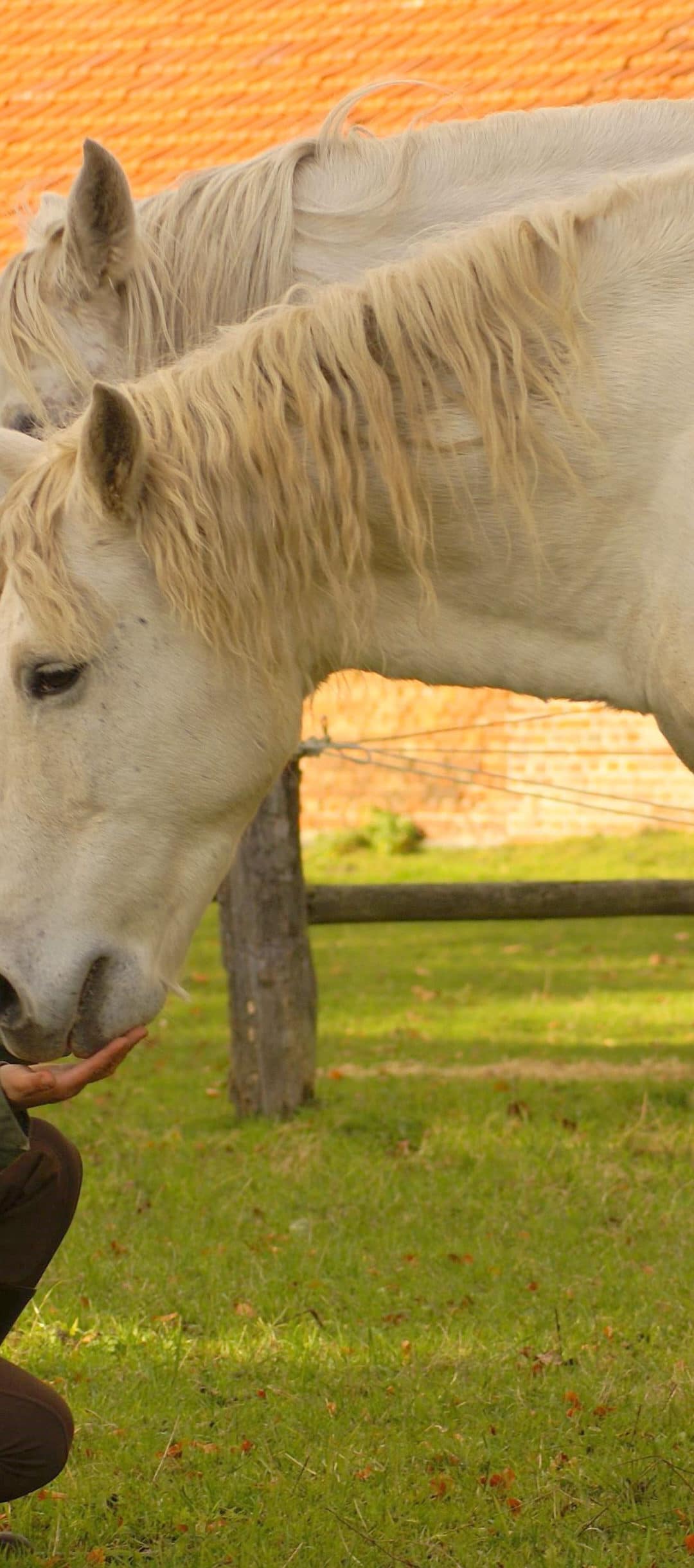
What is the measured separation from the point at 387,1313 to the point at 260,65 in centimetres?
706

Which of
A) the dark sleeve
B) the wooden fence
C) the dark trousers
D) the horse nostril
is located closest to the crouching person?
the dark trousers

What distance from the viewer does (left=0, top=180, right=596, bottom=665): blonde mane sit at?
2365mm

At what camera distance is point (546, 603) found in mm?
2521

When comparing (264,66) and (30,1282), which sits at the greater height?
(264,66)

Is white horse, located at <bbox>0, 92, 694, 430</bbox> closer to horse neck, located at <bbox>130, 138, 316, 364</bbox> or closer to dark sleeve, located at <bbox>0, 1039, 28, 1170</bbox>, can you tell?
horse neck, located at <bbox>130, 138, 316, 364</bbox>

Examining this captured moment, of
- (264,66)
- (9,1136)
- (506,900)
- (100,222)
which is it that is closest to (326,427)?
(9,1136)

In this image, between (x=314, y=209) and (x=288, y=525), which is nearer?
(x=288, y=525)

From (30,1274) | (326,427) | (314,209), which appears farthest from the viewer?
(314,209)

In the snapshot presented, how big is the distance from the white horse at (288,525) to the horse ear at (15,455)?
164 millimetres

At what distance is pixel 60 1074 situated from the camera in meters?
2.50

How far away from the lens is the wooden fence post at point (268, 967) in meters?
6.30

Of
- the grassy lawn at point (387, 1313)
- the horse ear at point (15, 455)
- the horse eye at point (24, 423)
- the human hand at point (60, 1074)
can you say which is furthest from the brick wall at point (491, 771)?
the human hand at point (60, 1074)

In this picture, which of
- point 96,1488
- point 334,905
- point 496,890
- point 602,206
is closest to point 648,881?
point 496,890

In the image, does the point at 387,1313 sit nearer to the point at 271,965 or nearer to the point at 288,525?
the point at 271,965
